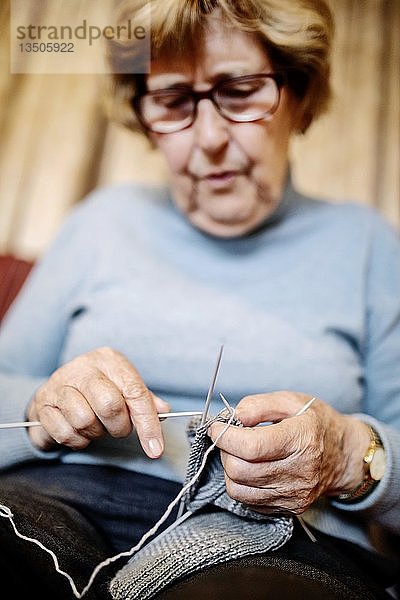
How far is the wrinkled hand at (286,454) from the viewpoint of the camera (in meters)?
0.53

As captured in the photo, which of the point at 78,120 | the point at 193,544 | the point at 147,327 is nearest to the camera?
the point at 193,544

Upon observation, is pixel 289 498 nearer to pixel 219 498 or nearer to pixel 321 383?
pixel 219 498

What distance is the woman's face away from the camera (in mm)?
776

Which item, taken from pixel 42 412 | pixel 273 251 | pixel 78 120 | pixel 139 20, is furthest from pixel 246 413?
pixel 78 120

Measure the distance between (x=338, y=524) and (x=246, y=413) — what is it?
25cm

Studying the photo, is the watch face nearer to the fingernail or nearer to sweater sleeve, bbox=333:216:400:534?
sweater sleeve, bbox=333:216:400:534

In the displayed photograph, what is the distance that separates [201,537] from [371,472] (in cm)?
22

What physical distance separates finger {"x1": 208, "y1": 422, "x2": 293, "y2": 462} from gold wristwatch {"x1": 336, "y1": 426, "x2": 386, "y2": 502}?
165 mm

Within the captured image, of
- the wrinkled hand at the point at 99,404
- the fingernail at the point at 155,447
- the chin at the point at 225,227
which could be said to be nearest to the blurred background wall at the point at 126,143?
the chin at the point at 225,227

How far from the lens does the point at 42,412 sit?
2.10ft

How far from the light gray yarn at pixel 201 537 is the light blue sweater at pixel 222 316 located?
0.31ft

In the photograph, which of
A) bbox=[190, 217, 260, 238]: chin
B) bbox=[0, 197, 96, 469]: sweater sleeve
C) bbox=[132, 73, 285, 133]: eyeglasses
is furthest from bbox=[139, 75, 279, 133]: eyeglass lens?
bbox=[0, 197, 96, 469]: sweater sleeve

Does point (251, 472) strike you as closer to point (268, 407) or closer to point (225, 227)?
point (268, 407)

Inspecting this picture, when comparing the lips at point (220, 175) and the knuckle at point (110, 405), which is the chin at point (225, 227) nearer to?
the lips at point (220, 175)
